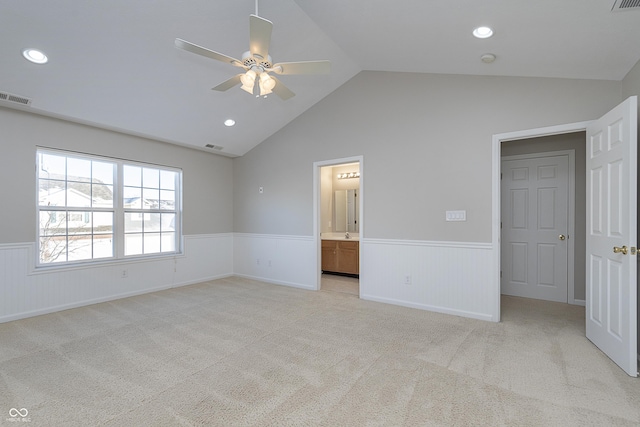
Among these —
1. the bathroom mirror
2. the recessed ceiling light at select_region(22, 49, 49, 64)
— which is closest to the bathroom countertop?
the bathroom mirror

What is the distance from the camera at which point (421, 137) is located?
412cm

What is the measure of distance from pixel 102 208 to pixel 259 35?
3830 millimetres

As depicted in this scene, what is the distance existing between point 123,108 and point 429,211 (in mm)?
4247

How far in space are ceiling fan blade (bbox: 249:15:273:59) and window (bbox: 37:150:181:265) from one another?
3.45 m

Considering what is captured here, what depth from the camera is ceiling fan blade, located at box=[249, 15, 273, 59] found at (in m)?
2.06

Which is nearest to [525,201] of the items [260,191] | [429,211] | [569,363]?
[429,211]

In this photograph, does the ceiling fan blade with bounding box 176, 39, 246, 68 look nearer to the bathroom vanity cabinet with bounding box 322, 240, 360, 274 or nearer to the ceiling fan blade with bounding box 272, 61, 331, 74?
the ceiling fan blade with bounding box 272, 61, 331, 74

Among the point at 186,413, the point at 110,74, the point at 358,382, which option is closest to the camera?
the point at 186,413

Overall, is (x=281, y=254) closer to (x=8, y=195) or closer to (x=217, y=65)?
(x=217, y=65)

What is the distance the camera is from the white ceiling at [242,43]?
2.51 meters

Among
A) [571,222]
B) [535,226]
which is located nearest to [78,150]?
[535,226]

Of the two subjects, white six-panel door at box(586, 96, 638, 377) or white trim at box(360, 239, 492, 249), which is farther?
white trim at box(360, 239, 492, 249)

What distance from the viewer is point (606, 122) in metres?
2.72

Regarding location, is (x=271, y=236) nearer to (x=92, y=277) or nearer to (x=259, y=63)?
(x=92, y=277)
